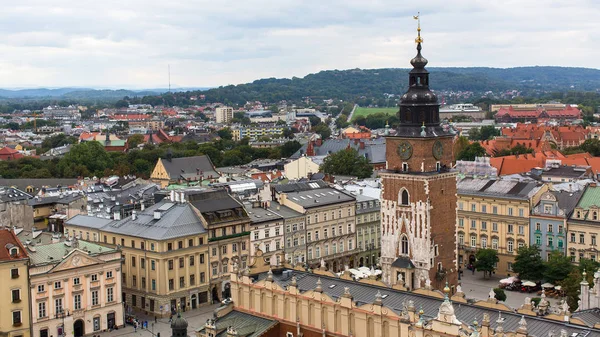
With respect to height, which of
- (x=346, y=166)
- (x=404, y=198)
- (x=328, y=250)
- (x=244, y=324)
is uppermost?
(x=404, y=198)

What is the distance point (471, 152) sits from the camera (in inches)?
6841

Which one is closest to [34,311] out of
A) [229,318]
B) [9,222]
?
[229,318]

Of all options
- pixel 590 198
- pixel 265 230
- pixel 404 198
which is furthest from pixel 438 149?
pixel 590 198

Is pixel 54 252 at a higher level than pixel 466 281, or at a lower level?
higher

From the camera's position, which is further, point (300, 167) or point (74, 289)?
point (300, 167)

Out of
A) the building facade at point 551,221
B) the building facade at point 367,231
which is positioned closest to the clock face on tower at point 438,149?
the building facade at point 551,221

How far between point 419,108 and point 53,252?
36028mm

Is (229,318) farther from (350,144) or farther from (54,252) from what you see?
(350,144)

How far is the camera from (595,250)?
84250 millimetres

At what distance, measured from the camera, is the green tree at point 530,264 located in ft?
274

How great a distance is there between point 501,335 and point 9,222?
246 ft

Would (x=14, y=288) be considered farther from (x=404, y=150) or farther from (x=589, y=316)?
(x=589, y=316)

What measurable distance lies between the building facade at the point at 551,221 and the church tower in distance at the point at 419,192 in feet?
95.4

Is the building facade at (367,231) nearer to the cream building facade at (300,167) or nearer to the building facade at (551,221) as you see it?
the building facade at (551,221)
